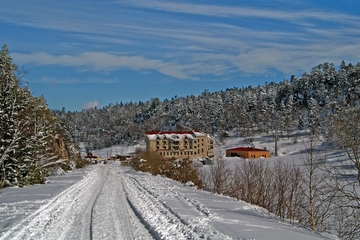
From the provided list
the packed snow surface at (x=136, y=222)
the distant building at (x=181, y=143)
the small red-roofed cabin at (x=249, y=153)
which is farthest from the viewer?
the distant building at (x=181, y=143)

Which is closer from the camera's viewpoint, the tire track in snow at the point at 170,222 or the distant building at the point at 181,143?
the tire track in snow at the point at 170,222

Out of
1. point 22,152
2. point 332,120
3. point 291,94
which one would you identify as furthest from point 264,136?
point 332,120

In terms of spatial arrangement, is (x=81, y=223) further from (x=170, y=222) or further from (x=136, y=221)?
(x=170, y=222)

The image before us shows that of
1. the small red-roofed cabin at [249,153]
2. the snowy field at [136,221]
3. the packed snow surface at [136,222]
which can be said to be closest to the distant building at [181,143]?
the small red-roofed cabin at [249,153]

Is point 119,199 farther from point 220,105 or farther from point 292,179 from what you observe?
point 220,105

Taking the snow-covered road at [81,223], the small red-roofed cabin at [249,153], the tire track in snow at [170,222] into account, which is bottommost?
the snow-covered road at [81,223]

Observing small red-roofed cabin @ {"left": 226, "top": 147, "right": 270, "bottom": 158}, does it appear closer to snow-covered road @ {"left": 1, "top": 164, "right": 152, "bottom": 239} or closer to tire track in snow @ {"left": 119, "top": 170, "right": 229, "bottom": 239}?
tire track in snow @ {"left": 119, "top": 170, "right": 229, "bottom": 239}

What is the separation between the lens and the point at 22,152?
84.8 ft

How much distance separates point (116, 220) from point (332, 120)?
7832 millimetres

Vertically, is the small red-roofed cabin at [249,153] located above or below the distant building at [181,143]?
below

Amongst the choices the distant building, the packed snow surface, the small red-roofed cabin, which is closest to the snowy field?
the packed snow surface

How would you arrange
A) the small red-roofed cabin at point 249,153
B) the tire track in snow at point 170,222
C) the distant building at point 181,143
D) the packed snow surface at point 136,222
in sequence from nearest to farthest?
the tire track in snow at point 170,222 < the packed snow surface at point 136,222 < the small red-roofed cabin at point 249,153 < the distant building at point 181,143

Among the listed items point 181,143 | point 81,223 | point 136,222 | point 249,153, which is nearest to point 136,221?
point 136,222

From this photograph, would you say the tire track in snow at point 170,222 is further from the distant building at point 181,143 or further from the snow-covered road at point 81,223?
the distant building at point 181,143
